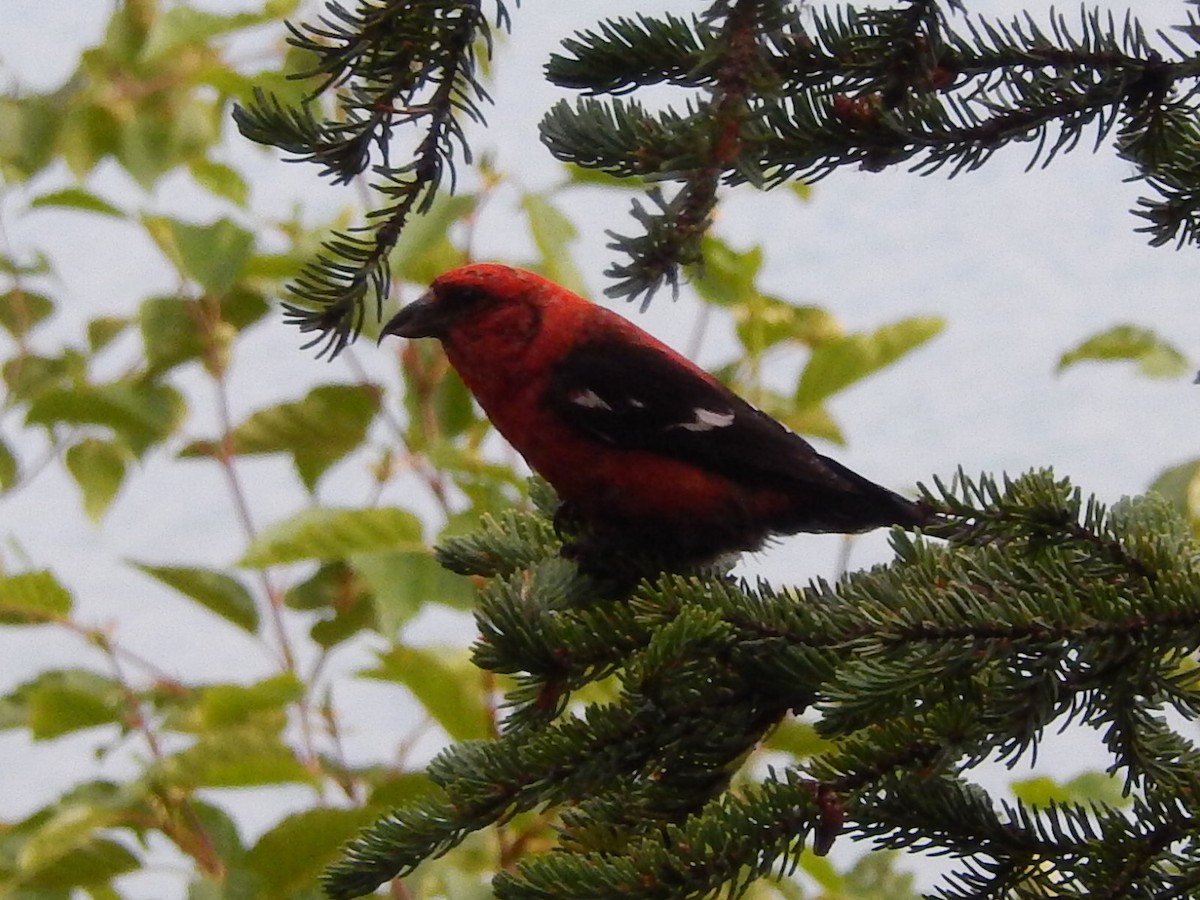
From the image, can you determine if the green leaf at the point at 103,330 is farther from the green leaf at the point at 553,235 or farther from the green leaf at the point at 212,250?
the green leaf at the point at 553,235

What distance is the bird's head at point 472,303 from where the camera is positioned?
1188 millimetres

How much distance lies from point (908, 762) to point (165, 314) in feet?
3.76

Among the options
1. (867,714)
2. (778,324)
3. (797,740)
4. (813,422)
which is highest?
(778,324)

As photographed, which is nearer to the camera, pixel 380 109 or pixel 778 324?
pixel 380 109

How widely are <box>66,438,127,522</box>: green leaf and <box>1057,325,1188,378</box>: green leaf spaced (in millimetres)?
1116

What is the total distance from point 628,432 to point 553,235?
0.99 ft

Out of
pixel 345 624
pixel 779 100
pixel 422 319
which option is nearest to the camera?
pixel 779 100

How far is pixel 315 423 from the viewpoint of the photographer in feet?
4.78

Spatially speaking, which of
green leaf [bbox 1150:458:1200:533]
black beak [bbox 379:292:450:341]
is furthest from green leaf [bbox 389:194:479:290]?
green leaf [bbox 1150:458:1200:533]

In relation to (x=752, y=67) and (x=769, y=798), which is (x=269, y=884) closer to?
(x=769, y=798)

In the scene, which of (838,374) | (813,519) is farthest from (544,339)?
(838,374)

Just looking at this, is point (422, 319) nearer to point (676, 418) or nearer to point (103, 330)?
point (676, 418)

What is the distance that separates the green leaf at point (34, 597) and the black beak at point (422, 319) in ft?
1.47

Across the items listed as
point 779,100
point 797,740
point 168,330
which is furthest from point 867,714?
point 168,330
